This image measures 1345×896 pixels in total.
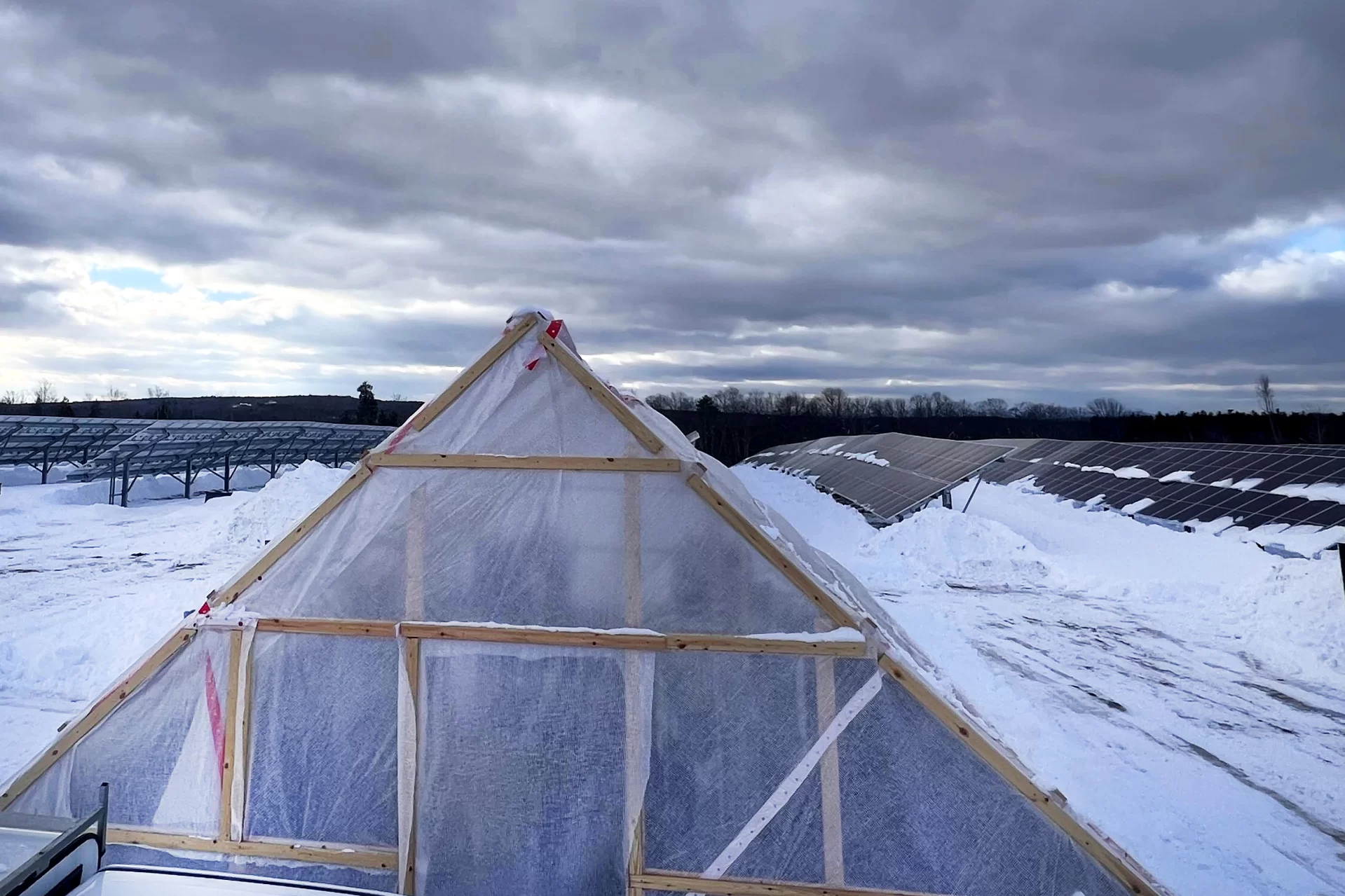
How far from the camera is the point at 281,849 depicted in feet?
14.3

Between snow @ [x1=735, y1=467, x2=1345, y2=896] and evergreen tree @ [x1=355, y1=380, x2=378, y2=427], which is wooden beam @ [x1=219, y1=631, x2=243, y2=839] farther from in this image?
evergreen tree @ [x1=355, y1=380, x2=378, y2=427]

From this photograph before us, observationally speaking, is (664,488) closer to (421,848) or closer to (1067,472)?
(421,848)

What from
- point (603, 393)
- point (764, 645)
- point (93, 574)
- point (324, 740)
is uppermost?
point (603, 393)

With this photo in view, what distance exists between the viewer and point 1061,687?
945 centimetres

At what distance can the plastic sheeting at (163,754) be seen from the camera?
439 cm

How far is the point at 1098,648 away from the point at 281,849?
10.8 m

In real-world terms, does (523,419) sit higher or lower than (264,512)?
higher

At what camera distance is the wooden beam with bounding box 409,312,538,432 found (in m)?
4.47

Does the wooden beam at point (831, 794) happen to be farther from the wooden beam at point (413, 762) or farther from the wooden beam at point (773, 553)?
the wooden beam at point (413, 762)

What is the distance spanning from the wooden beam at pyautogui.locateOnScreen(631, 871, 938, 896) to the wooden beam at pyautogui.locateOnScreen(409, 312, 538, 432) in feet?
9.15

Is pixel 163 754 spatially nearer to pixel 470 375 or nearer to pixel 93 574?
pixel 470 375

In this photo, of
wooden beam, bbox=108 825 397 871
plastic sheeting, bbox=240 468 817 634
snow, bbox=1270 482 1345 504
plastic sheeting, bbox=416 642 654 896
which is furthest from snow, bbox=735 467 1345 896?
wooden beam, bbox=108 825 397 871

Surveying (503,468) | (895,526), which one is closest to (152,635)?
(503,468)

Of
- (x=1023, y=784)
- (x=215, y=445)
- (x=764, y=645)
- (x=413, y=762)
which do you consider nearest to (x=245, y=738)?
(x=413, y=762)
